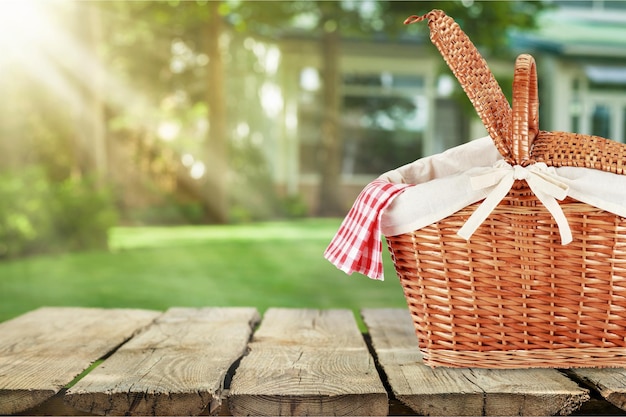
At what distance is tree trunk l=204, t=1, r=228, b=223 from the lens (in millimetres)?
10648

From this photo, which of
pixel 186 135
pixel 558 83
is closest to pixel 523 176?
pixel 186 135

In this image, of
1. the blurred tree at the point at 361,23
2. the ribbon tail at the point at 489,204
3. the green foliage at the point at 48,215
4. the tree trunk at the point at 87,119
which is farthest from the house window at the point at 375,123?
the ribbon tail at the point at 489,204

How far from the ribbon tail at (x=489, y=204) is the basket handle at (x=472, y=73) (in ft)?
0.50

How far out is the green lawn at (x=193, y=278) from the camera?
15.7 feet

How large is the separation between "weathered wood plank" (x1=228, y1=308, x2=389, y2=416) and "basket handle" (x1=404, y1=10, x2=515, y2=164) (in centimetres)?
63

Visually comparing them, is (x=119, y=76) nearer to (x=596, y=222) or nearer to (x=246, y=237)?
(x=246, y=237)

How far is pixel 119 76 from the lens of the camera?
12.9 metres

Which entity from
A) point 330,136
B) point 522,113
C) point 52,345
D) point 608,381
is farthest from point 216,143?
point 608,381

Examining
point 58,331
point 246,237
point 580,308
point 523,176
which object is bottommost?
point 246,237

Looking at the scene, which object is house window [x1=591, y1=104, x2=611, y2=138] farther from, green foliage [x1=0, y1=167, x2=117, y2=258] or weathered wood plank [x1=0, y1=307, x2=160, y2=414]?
weathered wood plank [x1=0, y1=307, x2=160, y2=414]

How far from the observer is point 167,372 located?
5.12ft

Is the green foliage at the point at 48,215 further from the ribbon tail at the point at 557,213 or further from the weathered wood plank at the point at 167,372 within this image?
the ribbon tail at the point at 557,213

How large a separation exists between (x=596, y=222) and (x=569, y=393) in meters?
0.38

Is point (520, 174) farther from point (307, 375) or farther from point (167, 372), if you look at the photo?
point (167, 372)
